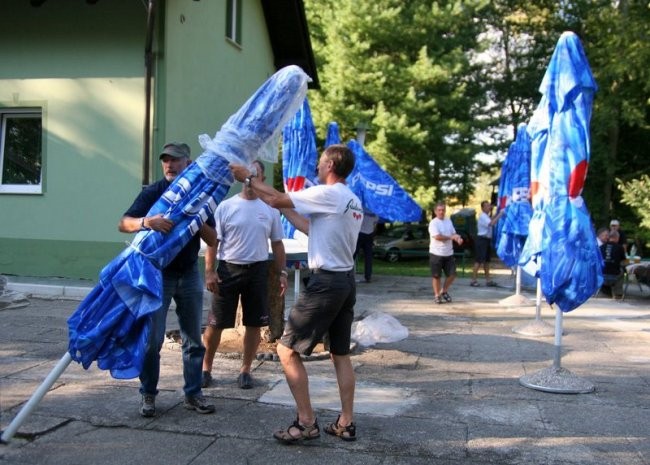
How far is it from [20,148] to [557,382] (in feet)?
32.2

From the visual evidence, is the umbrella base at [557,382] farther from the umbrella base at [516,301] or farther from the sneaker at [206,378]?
the umbrella base at [516,301]

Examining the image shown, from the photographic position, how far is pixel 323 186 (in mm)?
4184

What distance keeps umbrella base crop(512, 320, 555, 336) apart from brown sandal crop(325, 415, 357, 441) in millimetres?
4899

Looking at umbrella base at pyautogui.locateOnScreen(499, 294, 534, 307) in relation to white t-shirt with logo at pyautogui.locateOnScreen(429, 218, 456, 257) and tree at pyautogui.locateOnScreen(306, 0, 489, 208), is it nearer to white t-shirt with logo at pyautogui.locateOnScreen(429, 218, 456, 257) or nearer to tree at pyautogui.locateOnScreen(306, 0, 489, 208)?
white t-shirt with logo at pyautogui.locateOnScreen(429, 218, 456, 257)

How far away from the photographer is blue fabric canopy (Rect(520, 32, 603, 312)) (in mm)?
5918

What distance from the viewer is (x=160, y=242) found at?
4152 millimetres

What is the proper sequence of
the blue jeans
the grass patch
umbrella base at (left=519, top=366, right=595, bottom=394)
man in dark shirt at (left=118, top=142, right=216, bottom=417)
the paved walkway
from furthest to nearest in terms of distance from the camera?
1. the grass patch
2. umbrella base at (left=519, top=366, right=595, bottom=394)
3. the blue jeans
4. man in dark shirt at (left=118, top=142, right=216, bottom=417)
5. the paved walkway

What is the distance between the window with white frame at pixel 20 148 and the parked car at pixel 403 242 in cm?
1475

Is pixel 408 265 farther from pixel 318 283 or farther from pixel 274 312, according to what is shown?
pixel 318 283

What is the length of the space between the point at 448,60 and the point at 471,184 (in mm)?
7158

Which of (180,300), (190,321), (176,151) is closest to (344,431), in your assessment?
(190,321)

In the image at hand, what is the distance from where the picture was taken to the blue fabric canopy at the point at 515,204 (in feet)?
34.9

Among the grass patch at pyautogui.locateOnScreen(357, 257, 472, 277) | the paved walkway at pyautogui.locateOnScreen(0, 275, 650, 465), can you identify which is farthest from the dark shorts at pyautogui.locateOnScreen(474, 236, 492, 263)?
the paved walkway at pyautogui.locateOnScreen(0, 275, 650, 465)

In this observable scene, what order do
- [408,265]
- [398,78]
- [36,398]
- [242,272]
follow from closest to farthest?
1. [36,398]
2. [242,272]
3. [408,265]
4. [398,78]
